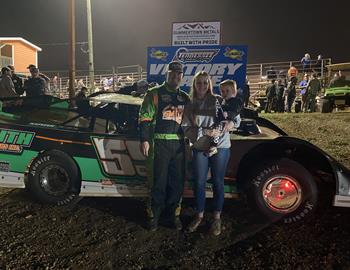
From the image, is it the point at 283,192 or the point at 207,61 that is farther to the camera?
the point at 207,61

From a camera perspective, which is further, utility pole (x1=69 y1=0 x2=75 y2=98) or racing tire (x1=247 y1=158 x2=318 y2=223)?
utility pole (x1=69 y1=0 x2=75 y2=98)

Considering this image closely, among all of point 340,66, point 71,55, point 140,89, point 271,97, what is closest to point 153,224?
point 140,89

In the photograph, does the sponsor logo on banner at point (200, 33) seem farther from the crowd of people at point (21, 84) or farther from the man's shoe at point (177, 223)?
the man's shoe at point (177, 223)

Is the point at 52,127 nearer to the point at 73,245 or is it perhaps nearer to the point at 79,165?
the point at 79,165

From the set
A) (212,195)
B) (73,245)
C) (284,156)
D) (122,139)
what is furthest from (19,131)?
(284,156)

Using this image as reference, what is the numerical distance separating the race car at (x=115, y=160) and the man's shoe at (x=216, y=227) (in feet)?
1.22

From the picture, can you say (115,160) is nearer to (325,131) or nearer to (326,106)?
(325,131)

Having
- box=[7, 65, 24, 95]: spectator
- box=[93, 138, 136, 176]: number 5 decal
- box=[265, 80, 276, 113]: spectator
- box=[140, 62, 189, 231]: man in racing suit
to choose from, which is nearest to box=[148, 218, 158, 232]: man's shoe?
box=[140, 62, 189, 231]: man in racing suit

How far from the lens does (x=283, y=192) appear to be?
3873mm

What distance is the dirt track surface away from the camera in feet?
10.3

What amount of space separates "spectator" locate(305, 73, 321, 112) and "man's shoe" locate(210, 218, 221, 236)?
11.9 meters

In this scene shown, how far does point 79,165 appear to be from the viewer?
423 cm

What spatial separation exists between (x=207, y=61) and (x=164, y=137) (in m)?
3.03

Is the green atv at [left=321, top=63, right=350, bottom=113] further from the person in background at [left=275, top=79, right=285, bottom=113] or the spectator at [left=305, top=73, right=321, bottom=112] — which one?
the person in background at [left=275, top=79, right=285, bottom=113]
